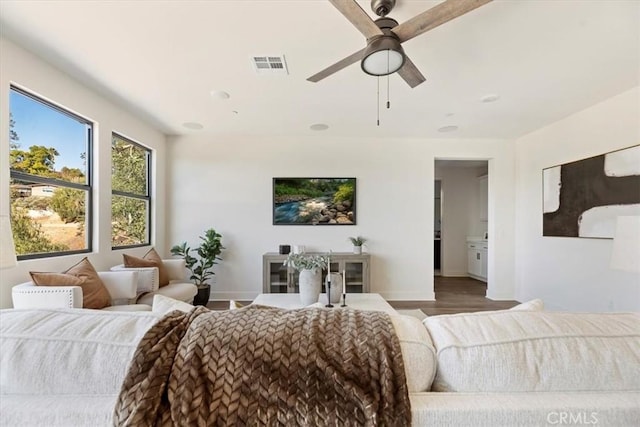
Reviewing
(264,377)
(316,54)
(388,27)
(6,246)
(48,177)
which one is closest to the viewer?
(264,377)

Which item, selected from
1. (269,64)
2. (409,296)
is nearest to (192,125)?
(269,64)

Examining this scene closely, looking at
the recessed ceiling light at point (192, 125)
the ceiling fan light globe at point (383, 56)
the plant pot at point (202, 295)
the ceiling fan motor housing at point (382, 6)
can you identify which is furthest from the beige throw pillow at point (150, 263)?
the ceiling fan motor housing at point (382, 6)

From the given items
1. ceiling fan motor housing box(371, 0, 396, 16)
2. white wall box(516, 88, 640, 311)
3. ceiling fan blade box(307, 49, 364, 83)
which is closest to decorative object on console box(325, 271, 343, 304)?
ceiling fan blade box(307, 49, 364, 83)

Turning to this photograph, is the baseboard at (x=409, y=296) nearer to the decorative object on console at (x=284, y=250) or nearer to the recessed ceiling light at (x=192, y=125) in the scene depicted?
the decorative object on console at (x=284, y=250)

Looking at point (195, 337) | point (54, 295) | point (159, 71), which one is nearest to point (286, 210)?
point (159, 71)

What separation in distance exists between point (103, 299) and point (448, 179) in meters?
6.67

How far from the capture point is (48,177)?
283cm

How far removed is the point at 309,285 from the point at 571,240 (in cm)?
345

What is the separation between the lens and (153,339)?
2.66ft

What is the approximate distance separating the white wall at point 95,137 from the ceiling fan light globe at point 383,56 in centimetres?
272

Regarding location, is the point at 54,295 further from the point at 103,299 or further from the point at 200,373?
the point at 200,373

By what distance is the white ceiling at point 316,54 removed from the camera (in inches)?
79.4

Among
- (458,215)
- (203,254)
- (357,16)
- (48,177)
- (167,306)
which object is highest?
(357,16)

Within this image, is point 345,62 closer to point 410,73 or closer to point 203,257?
point 410,73
